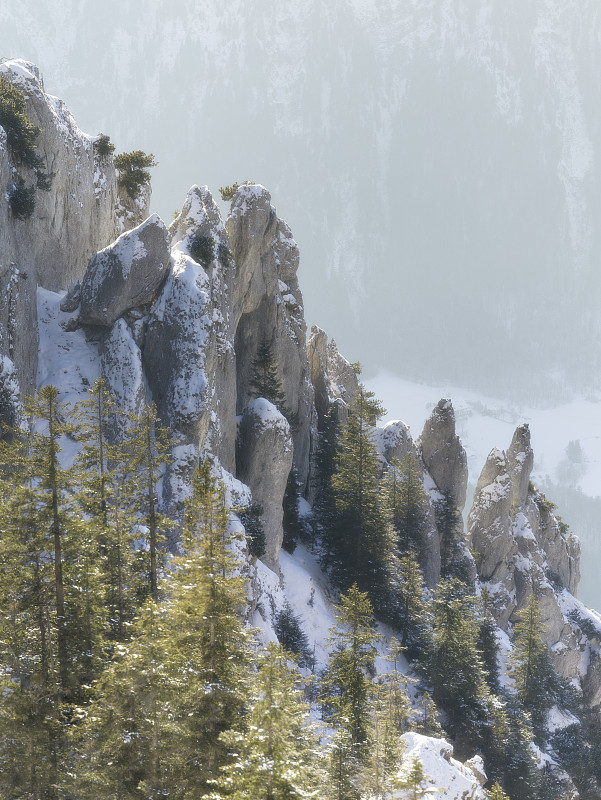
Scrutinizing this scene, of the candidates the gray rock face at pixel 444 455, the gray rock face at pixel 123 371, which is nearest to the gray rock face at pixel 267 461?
the gray rock face at pixel 123 371

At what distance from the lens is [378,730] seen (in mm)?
30672

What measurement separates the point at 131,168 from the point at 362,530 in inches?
1416

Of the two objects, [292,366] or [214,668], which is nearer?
[214,668]

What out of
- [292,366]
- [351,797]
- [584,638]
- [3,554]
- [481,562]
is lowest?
[351,797]

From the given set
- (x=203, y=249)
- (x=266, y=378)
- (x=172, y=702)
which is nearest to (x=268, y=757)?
(x=172, y=702)

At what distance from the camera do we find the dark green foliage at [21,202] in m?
44.6

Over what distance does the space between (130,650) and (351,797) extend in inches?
380

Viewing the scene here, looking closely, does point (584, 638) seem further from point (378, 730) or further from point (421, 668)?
point (378, 730)

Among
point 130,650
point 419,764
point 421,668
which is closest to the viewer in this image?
point 419,764

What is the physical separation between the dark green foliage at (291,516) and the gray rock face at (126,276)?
19223mm

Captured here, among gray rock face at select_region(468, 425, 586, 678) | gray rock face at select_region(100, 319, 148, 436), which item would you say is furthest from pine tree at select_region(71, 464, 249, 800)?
gray rock face at select_region(468, 425, 586, 678)

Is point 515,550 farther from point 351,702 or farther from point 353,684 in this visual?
point 351,702

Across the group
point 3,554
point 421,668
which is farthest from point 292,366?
point 3,554

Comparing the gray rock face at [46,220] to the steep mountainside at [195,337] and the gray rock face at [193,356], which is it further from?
the gray rock face at [193,356]
